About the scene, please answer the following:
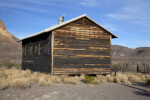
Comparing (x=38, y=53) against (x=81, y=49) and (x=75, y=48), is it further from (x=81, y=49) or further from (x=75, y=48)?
(x=81, y=49)

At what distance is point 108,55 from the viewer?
16.7 m

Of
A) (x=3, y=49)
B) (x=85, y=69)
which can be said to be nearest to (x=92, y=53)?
(x=85, y=69)

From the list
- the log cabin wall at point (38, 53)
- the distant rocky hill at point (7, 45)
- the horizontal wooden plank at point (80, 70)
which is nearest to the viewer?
the horizontal wooden plank at point (80, 70)

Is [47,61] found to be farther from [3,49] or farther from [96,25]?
[3,49]

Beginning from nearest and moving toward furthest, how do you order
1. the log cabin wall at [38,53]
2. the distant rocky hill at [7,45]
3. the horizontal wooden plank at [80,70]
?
the horizontal wooden plank at [80,70] → the log cabin wall at [38,53] → the distant rocky hill at [7,45]

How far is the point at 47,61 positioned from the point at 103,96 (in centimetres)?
763

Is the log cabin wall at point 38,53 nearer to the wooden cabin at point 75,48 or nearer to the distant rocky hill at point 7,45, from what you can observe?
the wooden cabin at point 75,48

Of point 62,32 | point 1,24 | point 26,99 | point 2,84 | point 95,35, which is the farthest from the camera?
point 1,24

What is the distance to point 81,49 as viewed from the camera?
15773mm

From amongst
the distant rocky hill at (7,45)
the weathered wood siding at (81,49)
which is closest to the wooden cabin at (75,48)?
the weathered wood siding at (81,49)

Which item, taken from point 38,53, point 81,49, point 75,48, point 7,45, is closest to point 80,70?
point 81,49

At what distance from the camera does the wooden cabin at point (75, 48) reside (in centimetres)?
1492

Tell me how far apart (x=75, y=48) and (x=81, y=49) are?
56 cm

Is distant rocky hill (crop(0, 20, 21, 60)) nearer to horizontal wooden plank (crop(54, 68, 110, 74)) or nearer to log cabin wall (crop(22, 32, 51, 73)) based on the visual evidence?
log cabin wall (crop(22, 32, 51, 73))
